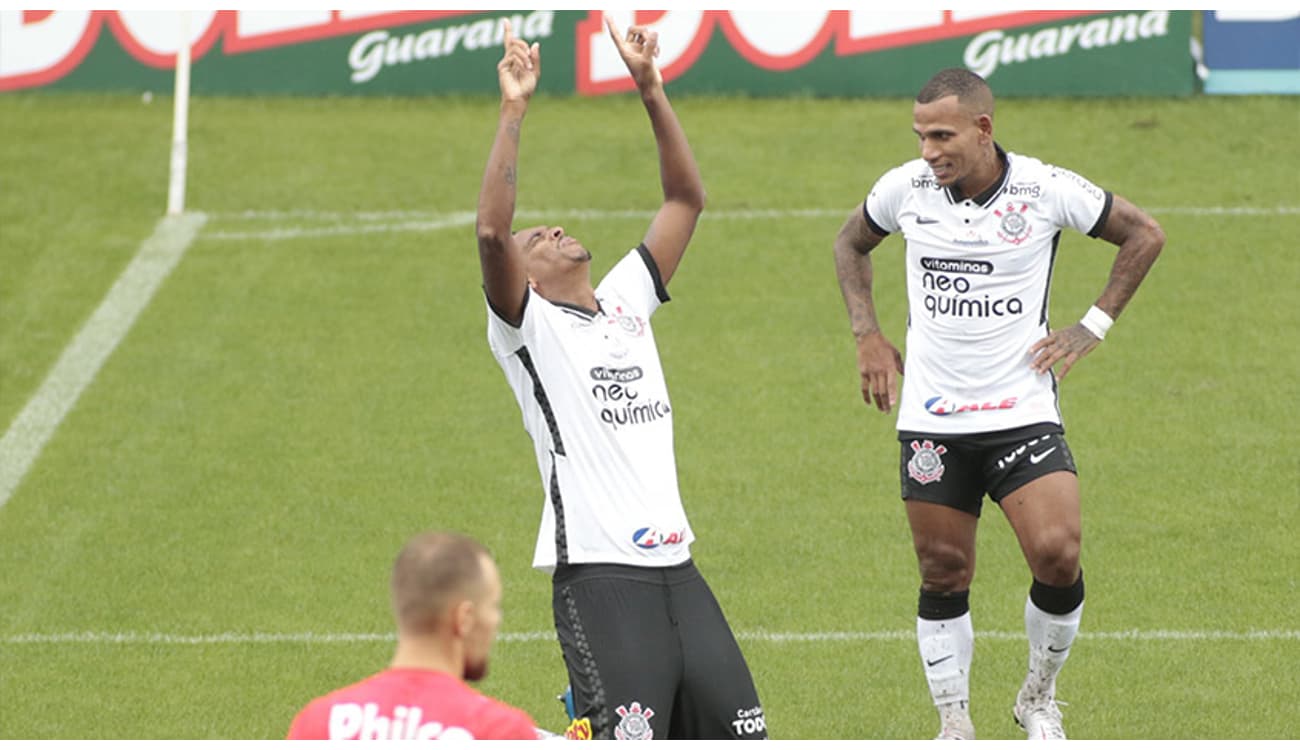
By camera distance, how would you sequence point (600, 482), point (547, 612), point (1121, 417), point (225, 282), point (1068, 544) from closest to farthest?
point (600, 482), point (1068, 544), point (547, 612), point (1121, 417), point (225, 282)

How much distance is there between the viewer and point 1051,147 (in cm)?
1817

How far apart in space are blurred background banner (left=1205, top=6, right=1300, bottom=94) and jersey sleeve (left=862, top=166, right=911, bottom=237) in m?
11.2

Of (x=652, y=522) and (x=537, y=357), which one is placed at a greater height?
(x=537, y=357)

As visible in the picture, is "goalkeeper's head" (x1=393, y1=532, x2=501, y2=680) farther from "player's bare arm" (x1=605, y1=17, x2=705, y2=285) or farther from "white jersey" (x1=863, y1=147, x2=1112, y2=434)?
"white jersey" (x1=863, y1=147, x2=1112, y2=434)

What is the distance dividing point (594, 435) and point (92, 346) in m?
9.44

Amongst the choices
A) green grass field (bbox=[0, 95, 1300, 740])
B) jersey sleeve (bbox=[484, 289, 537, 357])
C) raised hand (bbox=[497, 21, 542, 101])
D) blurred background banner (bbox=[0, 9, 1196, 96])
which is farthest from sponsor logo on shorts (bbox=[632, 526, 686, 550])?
blurred background banner (bbox=[0, 9, 1196, 96])

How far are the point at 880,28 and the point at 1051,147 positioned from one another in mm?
2269

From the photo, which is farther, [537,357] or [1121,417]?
[1121,417]

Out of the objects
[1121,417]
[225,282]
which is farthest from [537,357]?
[225,282]

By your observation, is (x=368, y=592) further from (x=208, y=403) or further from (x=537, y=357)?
(x=537, y=357)

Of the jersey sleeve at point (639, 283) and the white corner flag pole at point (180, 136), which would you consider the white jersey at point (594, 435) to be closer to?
the jersey sleeve at point (639, 283)

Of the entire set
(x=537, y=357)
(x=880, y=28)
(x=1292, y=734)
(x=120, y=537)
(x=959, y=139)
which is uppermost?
(x=880, y=28)

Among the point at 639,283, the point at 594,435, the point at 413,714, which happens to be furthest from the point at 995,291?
the point at 413,714

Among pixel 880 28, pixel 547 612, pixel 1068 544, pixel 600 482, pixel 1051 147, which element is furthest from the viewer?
pixel 880 28
